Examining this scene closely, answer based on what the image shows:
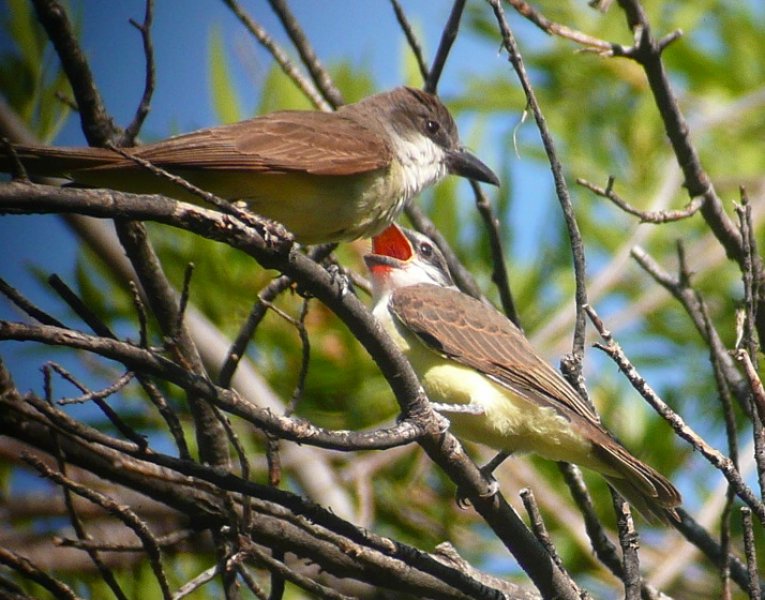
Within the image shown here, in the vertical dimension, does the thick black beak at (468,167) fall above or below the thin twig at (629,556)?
above

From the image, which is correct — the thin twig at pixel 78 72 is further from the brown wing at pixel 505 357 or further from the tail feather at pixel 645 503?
the tail feather at pixel 645 503

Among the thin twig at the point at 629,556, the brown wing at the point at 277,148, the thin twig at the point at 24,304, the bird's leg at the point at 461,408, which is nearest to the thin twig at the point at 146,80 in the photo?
the brown wing at the point at 277,148

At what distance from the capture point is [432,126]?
5.36 meters

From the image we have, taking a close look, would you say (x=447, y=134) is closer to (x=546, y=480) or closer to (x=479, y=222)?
(x=479, y=222)

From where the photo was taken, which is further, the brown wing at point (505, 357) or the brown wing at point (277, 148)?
the brown wing at point (505, 357)

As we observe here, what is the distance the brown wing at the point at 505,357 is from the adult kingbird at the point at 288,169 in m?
0.54

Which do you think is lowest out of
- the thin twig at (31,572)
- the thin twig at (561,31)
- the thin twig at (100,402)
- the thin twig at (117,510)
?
the thin twig at (31,572)

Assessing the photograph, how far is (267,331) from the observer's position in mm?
5781

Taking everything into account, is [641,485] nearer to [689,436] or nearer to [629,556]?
[629,556]

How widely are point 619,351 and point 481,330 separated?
182cm

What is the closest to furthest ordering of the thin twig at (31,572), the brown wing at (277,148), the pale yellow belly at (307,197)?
the thin twig at (31,572) → the brown wing at (277,148) → the pale yellow belly at (307,197)

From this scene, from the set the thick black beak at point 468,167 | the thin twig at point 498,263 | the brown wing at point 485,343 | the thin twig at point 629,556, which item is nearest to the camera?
the thin twig at point 629,556

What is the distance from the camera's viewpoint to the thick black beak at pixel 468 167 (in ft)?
17.2

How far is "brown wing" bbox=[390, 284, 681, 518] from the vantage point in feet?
13.6
